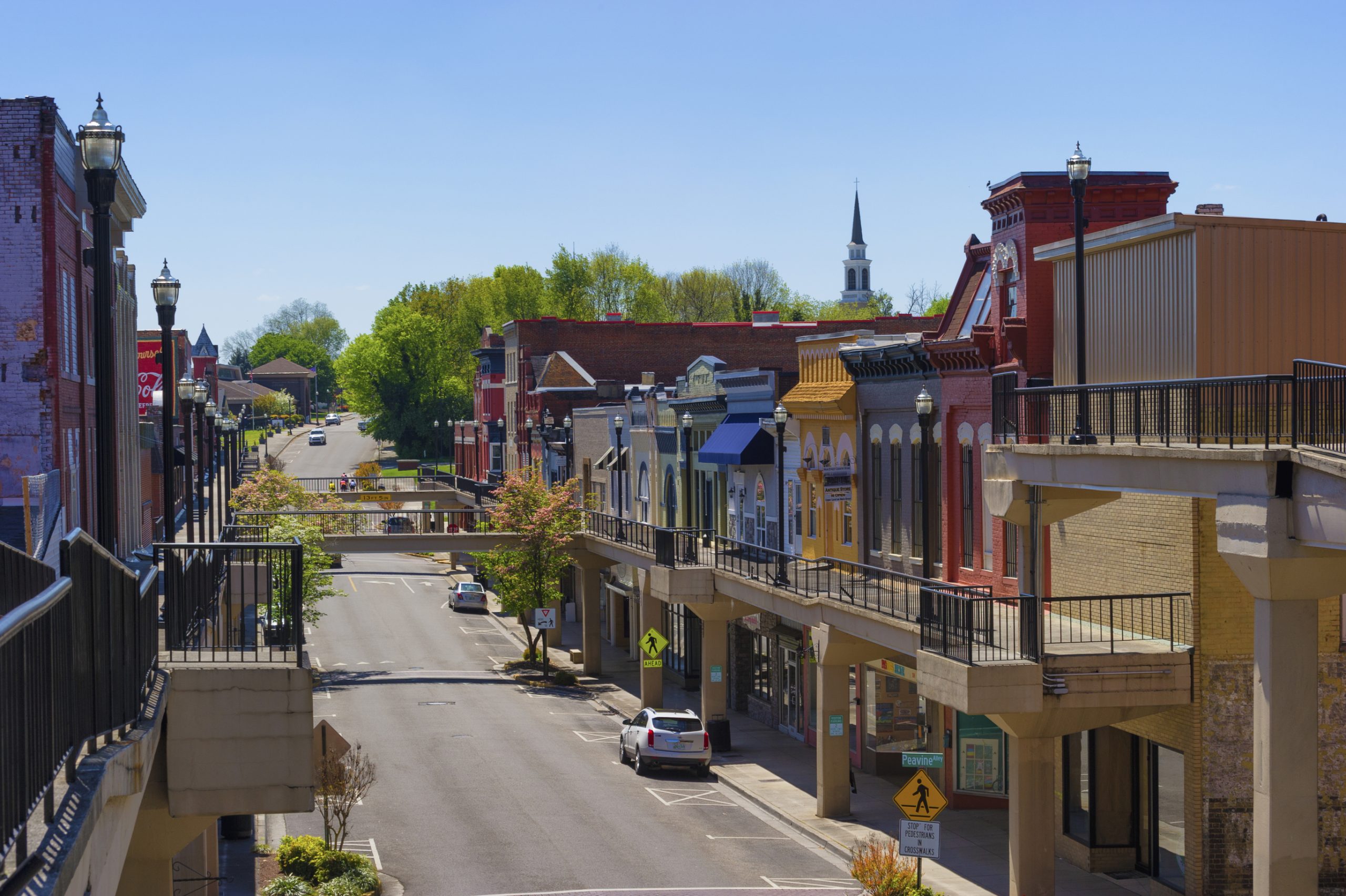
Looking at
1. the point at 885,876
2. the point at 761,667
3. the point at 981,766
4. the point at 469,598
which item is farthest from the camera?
the point at 469,598

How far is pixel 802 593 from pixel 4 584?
25.7 m

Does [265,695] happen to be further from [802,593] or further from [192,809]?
[802,593]

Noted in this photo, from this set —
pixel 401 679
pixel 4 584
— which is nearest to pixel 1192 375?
pixel 4 584

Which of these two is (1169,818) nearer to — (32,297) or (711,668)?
(711,668)

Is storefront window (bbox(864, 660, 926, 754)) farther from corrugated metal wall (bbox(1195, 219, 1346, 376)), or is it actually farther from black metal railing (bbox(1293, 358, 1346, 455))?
black metal railing (bbox(1293, 358, 1346, 455))

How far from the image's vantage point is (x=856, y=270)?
178 meters

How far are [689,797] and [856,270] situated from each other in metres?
148

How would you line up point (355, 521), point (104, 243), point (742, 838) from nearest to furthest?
1. point (104, 243)
2. point (742, 838)
3. point (355, 521)

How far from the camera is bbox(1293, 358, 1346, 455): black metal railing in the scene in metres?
15.8

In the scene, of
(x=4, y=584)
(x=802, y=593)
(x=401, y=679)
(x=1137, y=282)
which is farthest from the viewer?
(x=401, y=679)

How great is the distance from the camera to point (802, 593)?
32000mm

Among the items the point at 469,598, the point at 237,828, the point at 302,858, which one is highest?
the point at 302,858

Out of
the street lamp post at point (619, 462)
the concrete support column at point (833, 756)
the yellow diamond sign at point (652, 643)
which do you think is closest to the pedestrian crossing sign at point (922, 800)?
the concrete support column at point (833, 756)

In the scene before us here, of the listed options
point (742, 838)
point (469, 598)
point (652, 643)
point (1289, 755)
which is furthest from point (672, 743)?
point (469, 598)
